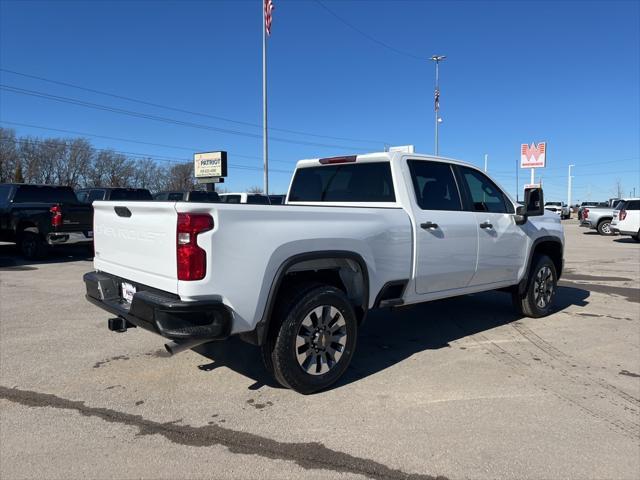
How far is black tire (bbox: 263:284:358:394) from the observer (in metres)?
3.79

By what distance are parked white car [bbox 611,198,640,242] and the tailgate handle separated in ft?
71.4

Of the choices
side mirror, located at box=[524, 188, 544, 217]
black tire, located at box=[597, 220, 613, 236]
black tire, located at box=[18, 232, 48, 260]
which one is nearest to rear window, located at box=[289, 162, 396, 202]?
side mirror, located at box=[524, 188, 544, 217]

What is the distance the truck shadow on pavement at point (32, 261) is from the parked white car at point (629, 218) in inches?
799

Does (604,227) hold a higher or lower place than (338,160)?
lower

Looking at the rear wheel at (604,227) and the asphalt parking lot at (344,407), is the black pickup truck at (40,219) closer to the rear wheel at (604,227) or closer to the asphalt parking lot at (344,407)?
the asphalt parking lot at (344,407)

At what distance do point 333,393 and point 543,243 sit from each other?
13.5 feet

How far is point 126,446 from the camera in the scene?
3193mm

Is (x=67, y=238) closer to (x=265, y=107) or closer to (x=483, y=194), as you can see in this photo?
(x=483, y=194)

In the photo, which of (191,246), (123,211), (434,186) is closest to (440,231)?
(434,186)

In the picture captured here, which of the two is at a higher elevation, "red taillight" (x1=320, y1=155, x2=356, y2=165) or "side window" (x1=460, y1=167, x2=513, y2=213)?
"red taillight" (x1=320, y1=155, x2=356, y2=165)

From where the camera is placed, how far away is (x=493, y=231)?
18.3ft

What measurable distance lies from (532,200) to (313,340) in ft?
11.2

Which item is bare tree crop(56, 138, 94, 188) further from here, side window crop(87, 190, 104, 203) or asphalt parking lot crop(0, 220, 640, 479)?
asphalt parking lot crop(0, 220, 640, 479)

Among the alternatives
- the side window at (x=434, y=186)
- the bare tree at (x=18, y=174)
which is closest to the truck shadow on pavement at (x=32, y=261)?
the side window at (x=434, y=186)
